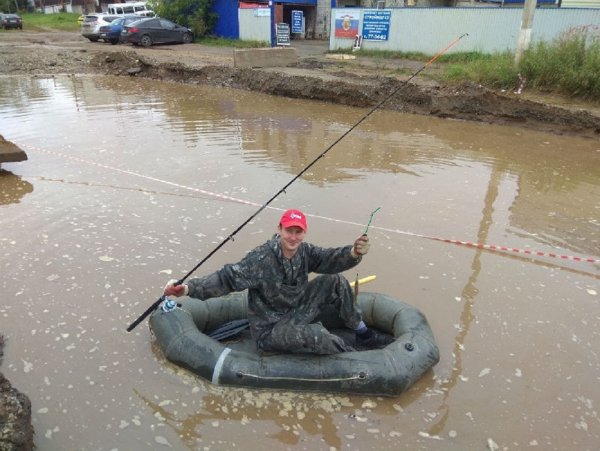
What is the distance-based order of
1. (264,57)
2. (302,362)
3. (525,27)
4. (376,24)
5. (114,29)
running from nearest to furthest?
(302,362) < (525,27) < (264,57) < (376,24) < (114,29)

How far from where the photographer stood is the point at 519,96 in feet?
46.0

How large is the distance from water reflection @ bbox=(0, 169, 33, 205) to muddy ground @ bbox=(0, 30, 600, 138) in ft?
21.0

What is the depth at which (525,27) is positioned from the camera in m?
14.5

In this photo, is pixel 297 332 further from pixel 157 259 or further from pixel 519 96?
pixel 519 96

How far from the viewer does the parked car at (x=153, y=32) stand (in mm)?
28125

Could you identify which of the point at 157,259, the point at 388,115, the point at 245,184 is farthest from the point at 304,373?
the point at 388,115

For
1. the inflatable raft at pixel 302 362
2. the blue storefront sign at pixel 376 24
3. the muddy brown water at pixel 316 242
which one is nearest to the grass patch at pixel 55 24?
the blue storefront sign at pixel 376 24

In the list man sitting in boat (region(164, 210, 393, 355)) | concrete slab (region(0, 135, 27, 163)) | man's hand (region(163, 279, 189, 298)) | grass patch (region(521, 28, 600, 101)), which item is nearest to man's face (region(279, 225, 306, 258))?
man sitting in boat (region(164, 210, 393, 355))

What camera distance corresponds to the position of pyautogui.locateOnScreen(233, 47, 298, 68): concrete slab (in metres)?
19.9

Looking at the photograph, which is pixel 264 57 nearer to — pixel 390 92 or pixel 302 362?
pixel 390 92

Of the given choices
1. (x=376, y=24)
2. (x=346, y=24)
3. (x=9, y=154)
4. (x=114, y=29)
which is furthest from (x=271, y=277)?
(x=114, y=29)

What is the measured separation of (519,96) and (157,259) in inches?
453

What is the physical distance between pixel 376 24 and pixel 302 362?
22883 millimetres

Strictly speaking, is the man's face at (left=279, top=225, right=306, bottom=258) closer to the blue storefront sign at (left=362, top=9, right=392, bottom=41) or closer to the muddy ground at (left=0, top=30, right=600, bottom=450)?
the muddy ground at (left=0, top=30, right=600, bottom=450)
